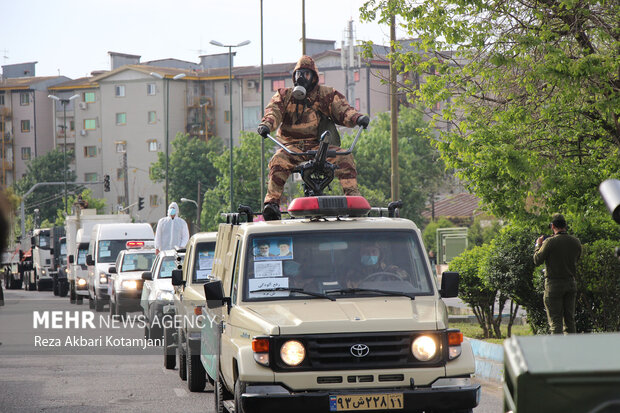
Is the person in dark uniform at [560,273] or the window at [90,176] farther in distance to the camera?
the window at [90,176]

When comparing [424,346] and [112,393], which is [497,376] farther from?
[424,346]

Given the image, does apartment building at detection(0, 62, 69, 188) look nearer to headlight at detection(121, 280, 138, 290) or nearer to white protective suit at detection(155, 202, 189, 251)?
headlight at detection(121, 280, 138, 290)

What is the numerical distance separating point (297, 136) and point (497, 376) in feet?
11.9

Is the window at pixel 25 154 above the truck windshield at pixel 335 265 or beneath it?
above

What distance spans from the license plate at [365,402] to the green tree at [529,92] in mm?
7449

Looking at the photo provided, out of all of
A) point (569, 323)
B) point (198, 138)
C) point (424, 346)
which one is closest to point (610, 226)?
point (569, 323)

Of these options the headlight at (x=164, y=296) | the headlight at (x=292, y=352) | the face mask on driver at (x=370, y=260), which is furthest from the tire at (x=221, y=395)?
the headlight at (x=164, y=296)

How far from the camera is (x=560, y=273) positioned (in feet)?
44.3

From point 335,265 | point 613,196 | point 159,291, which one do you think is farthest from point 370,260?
point 159,291

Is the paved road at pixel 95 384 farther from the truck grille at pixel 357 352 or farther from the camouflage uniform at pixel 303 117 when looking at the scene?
the truck grille at pixel 357 352

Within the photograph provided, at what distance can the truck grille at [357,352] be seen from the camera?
802 cm

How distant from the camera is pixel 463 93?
16516 millimetres

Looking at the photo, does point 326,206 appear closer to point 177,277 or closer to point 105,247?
point 177,277

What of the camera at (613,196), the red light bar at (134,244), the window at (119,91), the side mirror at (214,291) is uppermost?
the window at (119,91)
